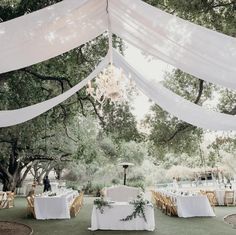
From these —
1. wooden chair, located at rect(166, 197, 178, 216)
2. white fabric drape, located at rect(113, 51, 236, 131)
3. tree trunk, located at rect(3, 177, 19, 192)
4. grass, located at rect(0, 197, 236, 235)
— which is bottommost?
grass, located at rect(0, 197, 236, 235)

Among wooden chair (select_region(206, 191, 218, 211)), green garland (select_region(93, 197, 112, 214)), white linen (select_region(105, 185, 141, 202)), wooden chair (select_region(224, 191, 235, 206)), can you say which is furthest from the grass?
wooden chair (select_region(224, 191, 235, 206))

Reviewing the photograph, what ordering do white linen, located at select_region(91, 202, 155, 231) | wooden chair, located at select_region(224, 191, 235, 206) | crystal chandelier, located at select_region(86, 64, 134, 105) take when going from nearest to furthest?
crystal chandelier, located at select_region(86, 64, 134, 105) < white linen, located at select_region(91, 202, 155, 231) < wooden chair, located at select_region(224, 191, 235, 206)

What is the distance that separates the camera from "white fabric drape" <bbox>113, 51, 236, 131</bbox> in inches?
173

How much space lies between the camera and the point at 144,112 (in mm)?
12586

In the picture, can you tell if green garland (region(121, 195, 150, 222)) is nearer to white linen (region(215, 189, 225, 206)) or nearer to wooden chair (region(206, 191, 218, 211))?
wooden chair (region(206, 191, 218, 211))

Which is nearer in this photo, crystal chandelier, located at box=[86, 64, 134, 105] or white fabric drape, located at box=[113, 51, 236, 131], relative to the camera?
white fabric drape, located at box=[113, 51, 236, 131]

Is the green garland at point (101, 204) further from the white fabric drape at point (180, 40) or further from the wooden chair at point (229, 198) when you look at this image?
the wooden chair at point (229, 198)

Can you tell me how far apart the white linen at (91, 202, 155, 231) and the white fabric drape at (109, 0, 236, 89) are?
542cm

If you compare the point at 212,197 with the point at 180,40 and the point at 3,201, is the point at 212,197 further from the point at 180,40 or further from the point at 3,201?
the point at 180,40

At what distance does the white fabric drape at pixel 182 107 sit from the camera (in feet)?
14.4

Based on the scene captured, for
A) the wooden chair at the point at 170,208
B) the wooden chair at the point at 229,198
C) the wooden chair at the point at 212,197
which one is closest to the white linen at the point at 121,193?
the wooden chair at the point at 170,208

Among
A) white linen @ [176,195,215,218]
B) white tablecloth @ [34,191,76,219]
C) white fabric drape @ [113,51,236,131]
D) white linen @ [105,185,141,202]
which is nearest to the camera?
white fabric drape @ [113,51,236,131]

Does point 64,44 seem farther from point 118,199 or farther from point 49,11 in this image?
point 118,199

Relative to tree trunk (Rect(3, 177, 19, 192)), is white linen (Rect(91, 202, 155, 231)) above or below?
below
